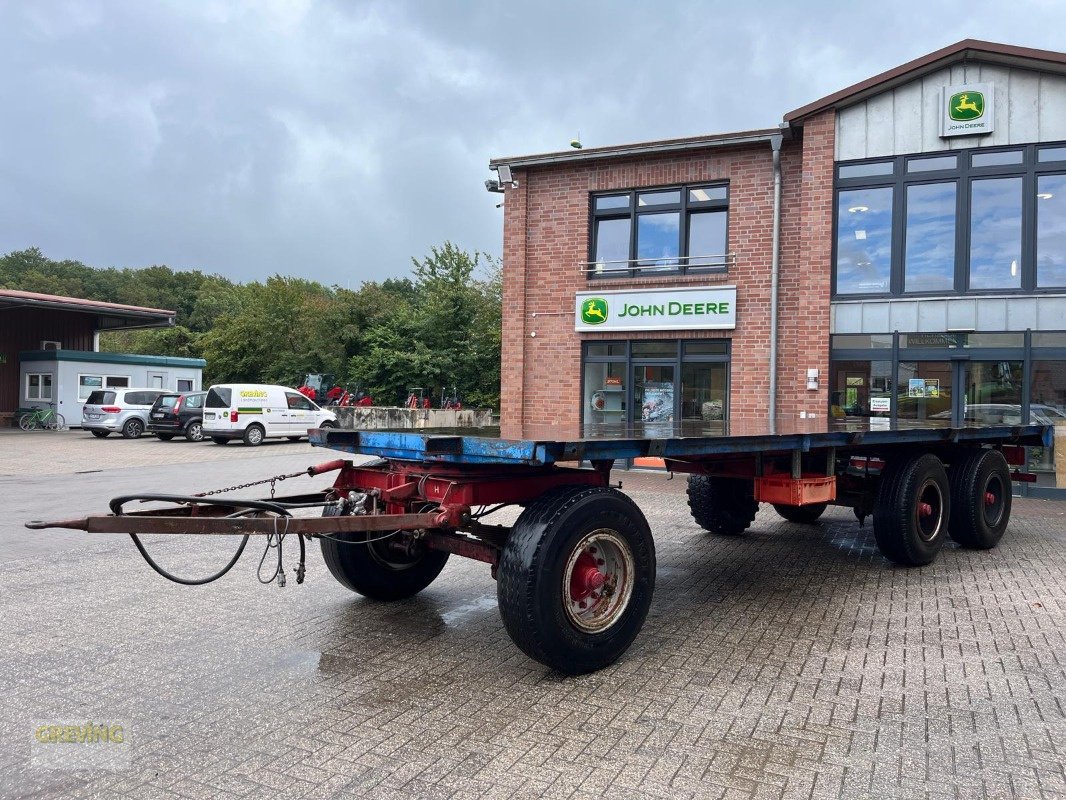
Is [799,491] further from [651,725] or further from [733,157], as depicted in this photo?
[733,157]

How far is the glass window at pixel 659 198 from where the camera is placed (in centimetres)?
1451

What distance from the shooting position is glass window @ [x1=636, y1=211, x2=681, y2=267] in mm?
14492

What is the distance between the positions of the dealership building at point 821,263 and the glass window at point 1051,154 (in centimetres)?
3

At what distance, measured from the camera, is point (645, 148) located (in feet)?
46.5

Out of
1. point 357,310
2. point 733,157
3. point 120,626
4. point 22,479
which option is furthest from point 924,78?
point 357,310

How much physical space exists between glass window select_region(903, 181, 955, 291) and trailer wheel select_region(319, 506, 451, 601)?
398 inches

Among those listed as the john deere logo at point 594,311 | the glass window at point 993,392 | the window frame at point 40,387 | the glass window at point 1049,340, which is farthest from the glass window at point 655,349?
the window frame at point 40,387

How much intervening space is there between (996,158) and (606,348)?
6880 mm

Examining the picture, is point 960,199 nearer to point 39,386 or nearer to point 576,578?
point 576,578

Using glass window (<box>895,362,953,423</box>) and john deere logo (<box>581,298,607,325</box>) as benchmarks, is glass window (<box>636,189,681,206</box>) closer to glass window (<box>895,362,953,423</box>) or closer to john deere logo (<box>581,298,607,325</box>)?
john deere logo (<box>581,298,607,325</box>)

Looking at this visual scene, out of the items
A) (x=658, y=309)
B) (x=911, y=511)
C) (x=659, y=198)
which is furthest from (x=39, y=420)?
(x=911, y=511)

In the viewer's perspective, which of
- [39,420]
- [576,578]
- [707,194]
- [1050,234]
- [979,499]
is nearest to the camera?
[576,578]

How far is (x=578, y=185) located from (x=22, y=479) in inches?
439

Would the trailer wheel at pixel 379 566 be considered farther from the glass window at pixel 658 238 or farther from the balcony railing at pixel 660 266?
the glass window at pixel 658 238
